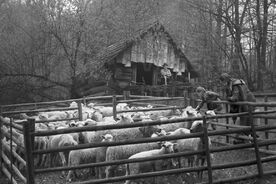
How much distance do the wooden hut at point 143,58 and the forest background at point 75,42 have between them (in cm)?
67

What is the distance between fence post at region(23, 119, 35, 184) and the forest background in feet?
47.2

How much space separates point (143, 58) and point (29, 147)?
1650 cm

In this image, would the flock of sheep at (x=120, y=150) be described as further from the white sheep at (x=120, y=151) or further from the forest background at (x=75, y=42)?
the forest background at (x=75, y=42)

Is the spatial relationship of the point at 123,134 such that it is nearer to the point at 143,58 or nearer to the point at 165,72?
the point at 143,58

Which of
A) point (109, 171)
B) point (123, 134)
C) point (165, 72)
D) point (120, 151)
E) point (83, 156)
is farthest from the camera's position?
point (165, 72)

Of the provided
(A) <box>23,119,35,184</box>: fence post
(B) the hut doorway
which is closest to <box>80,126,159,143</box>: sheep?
(A) <box>23,119,35,184</box>: fence post

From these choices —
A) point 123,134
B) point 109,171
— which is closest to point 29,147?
point 109,171

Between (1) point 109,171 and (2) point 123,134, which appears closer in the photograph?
(1) point 109,171

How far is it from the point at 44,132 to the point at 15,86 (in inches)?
625

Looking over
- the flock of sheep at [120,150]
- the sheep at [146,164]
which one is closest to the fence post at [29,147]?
the flock of sheep at [120,150]

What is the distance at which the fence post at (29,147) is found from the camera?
478cm

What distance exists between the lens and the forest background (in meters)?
18.6

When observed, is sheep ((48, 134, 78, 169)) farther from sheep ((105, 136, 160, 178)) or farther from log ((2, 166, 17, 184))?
sheep ((105, 136, 160, 178))

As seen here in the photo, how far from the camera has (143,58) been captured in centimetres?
2094
